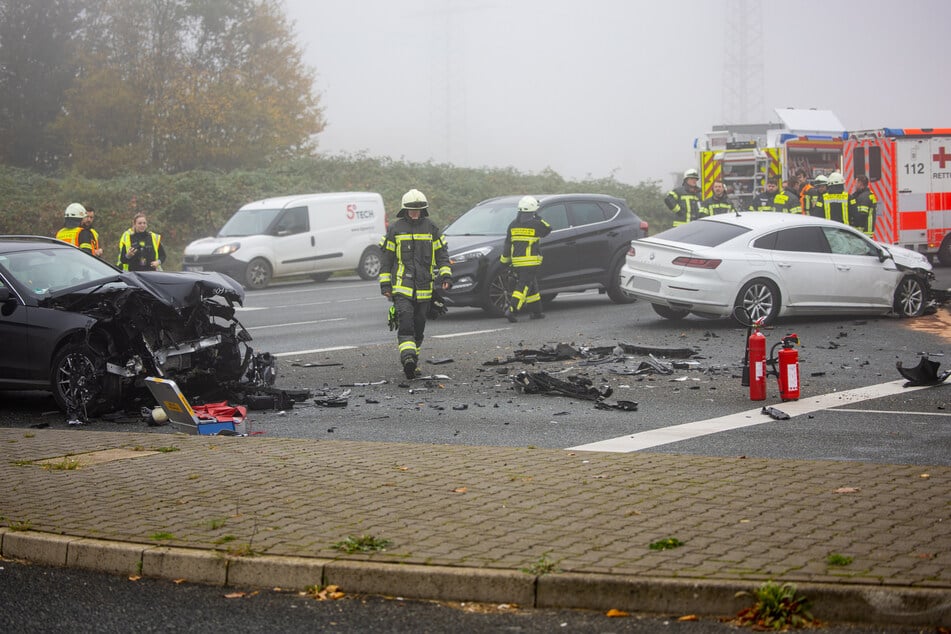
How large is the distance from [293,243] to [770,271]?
14083 mm

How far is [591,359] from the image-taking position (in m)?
12.7

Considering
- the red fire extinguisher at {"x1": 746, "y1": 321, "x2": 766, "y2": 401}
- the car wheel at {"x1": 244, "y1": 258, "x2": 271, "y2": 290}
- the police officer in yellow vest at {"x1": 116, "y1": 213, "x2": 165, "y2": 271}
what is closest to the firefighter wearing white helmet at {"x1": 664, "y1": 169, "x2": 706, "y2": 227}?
the police officer in yellow vest at {"x1": 116, "y1": 213, "x2": 165, "y2": 271}

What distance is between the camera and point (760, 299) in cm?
1505

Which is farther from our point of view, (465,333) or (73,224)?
(73,224)

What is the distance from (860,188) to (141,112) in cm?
2878

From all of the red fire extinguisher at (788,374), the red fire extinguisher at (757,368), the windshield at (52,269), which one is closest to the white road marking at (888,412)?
the red fire extinguisher at (788,374)

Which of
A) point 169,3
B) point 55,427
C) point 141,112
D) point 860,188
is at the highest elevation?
point 169,3

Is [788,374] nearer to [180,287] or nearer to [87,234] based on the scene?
[180,287]

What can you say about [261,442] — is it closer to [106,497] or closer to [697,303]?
[106,497]

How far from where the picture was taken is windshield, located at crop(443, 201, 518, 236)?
58.6 ft

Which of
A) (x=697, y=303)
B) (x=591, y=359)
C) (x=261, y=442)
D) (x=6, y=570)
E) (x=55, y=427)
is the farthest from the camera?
(x=697, y=303)

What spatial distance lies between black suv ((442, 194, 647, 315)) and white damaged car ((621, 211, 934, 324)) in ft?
6.94

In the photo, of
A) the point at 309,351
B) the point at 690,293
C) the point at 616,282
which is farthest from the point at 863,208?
the point at 309,351

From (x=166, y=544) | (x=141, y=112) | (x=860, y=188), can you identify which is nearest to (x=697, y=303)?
(x=860, y=188)
